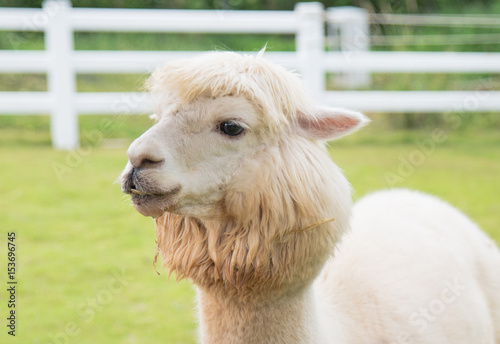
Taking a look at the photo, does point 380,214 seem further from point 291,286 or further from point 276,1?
point 276,1

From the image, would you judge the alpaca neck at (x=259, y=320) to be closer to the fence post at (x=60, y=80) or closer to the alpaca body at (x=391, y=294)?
the alpaca body at (x=391, y=294)

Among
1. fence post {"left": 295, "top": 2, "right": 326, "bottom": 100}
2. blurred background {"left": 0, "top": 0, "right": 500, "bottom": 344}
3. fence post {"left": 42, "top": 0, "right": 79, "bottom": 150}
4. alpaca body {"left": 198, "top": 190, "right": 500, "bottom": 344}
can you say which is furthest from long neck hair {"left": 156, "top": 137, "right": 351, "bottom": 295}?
fence post {"left": 295, "top": 2, "right": 326, "bottom": 100}

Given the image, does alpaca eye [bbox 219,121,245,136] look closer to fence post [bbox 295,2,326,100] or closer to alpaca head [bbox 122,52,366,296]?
alpaca head [bbox 122,52,366,296]

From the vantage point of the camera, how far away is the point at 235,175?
196 cm

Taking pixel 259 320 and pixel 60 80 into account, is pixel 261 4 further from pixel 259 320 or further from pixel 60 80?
pixel 259 320

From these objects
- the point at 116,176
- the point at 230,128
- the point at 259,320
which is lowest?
the point at 259,320

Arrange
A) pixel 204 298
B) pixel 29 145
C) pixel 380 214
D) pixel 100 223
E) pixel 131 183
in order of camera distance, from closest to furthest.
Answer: pixel 131 183, pixel 204 298, pixel 380 214, pixel 100 223, pixel 29 145

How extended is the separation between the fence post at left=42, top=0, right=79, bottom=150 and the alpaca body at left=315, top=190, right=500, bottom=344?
5.54 m

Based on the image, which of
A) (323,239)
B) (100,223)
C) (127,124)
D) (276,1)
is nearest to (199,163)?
(323,239)

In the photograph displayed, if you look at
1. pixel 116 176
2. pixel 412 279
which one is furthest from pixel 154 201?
pixel 116 176

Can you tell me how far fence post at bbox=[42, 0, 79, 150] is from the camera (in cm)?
780

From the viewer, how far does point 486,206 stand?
6.34 metres

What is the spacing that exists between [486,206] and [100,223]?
12.8ft

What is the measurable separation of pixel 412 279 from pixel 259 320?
0.87 m
